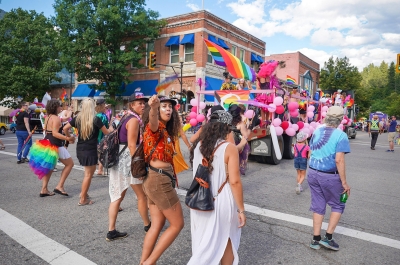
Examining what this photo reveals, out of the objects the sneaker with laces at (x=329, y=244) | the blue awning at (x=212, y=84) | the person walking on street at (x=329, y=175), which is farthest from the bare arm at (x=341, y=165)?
the blue awning at (x=212, y=84)

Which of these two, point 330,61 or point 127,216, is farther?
point 330,61

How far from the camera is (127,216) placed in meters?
4.33

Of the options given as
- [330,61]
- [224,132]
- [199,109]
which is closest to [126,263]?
[224,132]

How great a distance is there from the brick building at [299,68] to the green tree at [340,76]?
2171 mm

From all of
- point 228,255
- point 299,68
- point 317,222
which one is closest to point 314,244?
point 317,222

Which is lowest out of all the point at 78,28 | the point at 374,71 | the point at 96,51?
the point at 96,51

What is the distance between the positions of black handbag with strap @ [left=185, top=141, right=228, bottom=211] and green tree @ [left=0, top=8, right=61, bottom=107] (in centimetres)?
2775

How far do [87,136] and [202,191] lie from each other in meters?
2.98

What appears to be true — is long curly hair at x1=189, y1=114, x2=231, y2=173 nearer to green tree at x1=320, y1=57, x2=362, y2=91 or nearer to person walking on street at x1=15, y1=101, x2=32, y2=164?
person walking on street at x1=15, y1=101, x2=32, y2=164

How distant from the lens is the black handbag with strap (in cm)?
229

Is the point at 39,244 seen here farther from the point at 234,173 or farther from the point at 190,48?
the point at 190,48

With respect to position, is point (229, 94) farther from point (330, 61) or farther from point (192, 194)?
point (330, 61)

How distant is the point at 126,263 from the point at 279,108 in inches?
210

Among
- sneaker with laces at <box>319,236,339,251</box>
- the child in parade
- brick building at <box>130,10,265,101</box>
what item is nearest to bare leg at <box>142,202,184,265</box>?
sneaker with laces at <box>319,236,339,251</box>
